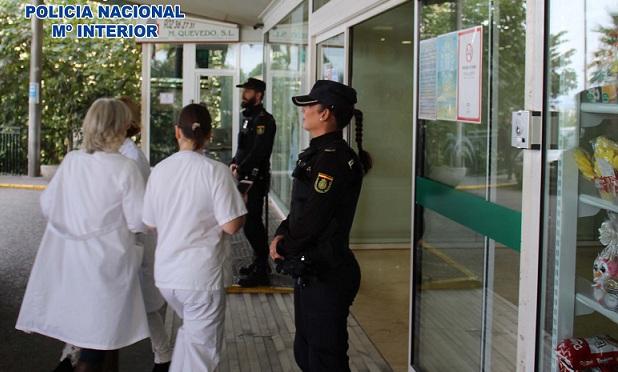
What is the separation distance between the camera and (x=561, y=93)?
2500mm

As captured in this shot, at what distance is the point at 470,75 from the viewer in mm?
3273

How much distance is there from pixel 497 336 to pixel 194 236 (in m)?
1.43

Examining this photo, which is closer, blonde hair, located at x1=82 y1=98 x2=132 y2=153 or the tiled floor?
blonde hair, located at x1=82 y1=98 x2=132 y2=153

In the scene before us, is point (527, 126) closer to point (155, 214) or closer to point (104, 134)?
point (155, 214)

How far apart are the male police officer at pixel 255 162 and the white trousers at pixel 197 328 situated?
2508 mm

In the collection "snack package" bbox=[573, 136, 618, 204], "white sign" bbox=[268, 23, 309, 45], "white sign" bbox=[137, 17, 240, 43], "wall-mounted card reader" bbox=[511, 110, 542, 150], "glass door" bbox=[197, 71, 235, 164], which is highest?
"white sign" bbox=[137, 17, 240, 43]

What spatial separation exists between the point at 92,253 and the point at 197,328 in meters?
0.61

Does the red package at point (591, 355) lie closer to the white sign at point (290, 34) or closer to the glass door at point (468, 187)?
the glass door at point (468, 187)

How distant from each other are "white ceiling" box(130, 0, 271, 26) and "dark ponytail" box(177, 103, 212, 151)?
737cm

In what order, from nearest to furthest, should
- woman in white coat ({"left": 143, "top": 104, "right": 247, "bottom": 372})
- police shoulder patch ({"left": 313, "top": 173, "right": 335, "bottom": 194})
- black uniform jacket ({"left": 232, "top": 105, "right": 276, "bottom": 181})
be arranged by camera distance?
police shoulder patch ({"left": 313, "top": 173, "right": 335, "bottom": 194}) < woman in white coat ({"left": 143, "top": 104, "right": 247, "bottom": 372}) < black uniform jacket ({"left": 232, "top": 105, "right": 276, "bottom": 181})

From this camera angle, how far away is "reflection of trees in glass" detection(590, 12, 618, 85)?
2238mm

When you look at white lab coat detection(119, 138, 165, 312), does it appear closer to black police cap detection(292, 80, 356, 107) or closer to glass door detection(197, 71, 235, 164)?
black police cap detection(292, 80, 356, 107)

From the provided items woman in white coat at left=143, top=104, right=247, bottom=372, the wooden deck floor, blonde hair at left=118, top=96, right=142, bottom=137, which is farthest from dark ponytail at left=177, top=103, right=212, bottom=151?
the wooden deck floor

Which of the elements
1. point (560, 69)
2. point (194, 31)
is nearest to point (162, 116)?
point (194, 31)
